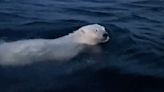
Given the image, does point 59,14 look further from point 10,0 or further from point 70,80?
point 70,80

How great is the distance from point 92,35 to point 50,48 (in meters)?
1.43

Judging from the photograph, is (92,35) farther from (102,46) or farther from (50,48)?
(50,48)

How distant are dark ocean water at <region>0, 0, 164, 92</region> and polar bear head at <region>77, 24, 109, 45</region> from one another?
0.28 meters

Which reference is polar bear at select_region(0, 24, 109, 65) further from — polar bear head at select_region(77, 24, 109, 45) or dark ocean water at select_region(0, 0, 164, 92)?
dark ocean water at select_region(0, 0, 164, 92)

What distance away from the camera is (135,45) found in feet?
37.9

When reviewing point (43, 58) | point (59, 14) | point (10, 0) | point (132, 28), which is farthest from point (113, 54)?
point (10, 0)

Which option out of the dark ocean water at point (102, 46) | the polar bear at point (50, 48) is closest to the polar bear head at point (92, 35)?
the polar bear at point (50, 48)

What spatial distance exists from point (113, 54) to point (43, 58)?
208cm

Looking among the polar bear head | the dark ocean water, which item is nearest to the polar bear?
the polar bear head

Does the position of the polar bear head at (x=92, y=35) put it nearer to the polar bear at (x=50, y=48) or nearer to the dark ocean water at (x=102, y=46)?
the polar bear at (x=50, y=48)

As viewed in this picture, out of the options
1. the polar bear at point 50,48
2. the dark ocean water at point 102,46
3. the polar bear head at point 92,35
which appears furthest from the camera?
the polar bear head at point 92,35

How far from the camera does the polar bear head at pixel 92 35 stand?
11.0m

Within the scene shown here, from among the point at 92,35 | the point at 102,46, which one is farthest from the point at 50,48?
the point at 102,46

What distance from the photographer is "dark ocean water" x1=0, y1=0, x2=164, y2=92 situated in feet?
28.6
